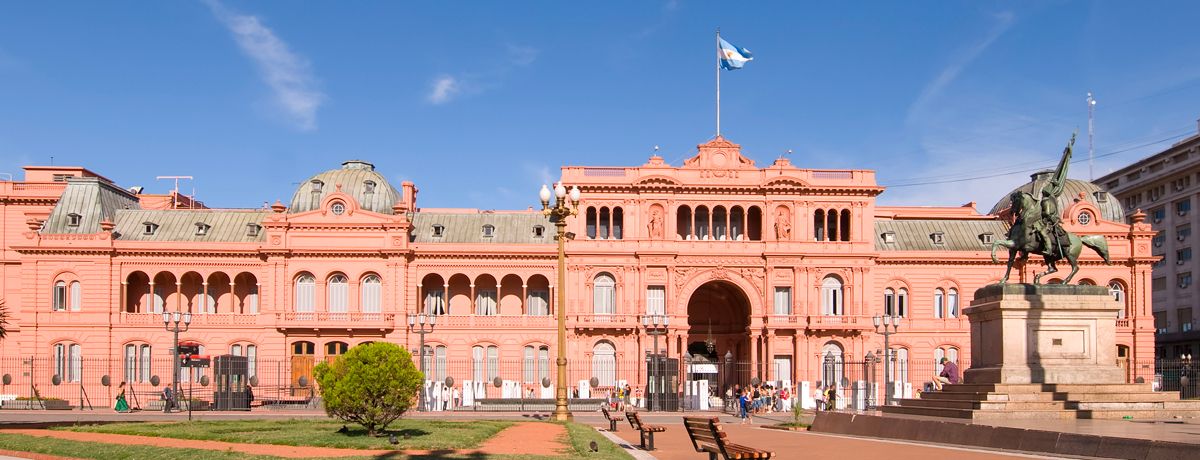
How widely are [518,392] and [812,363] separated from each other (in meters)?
16.5

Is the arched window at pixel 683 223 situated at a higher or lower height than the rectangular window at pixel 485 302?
higher

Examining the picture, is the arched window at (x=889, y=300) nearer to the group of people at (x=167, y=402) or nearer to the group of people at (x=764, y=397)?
the group of people at (x=764, y=397)

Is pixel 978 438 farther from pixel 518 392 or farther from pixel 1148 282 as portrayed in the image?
pixel 1148 282

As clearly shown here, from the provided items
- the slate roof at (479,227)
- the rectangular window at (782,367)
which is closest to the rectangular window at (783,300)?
the rectangular window at (782,367)

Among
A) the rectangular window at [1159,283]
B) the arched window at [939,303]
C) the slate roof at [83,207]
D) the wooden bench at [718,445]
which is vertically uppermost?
the slate roof at [83,207]

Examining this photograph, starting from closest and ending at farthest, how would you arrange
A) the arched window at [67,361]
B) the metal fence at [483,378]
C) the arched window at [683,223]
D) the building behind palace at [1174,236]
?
the metal fence at [483,378]
the arched window at [67,361]
the arched window at [683,223]
the building behind palace at [1174,236]

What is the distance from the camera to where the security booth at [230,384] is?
2103 inches

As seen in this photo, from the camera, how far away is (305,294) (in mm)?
68000

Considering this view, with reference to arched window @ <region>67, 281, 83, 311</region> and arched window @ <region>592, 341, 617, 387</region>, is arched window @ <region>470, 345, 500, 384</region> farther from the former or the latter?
arched window @ <region>67, 281, 83, 311</region>

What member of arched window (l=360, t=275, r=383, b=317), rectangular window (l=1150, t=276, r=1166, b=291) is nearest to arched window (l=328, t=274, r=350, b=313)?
→ arched window (l=360, t=275, r=383, b=317)

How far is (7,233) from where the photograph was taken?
71.9m

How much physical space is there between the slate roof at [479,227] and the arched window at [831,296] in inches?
630

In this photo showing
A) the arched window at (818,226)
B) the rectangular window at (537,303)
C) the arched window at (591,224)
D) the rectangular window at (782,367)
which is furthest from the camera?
the rectangular window at (537,303)

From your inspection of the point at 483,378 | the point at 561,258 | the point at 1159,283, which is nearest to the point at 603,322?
the point at 483,378
